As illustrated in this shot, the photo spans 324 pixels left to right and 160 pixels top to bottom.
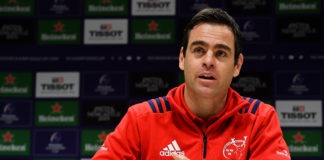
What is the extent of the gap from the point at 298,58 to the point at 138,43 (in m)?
1.37


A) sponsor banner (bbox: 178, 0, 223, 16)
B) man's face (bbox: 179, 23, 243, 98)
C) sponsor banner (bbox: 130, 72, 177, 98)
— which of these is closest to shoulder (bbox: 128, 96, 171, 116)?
man's face (bbox: 179, 23, 243, 98)

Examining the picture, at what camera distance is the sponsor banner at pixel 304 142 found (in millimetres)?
2625

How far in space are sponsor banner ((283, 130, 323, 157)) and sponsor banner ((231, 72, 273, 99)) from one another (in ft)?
1.23

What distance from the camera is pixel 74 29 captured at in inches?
112

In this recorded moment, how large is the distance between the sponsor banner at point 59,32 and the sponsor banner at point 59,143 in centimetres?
79

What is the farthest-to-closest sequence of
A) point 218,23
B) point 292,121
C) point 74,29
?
point 74,29
point 292,121
point 218,23

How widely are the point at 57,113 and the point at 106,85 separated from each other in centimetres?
50

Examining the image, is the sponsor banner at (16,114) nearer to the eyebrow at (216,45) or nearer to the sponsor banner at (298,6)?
the eyebrow at (216,45)

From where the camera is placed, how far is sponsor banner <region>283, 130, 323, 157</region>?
262 centimetres

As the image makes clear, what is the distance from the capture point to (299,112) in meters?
2.66

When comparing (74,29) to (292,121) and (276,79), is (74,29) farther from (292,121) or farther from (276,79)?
(292,121)

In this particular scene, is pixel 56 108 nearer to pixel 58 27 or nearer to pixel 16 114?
pixel 16 114

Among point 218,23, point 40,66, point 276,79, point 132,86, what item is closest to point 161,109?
point 218,23

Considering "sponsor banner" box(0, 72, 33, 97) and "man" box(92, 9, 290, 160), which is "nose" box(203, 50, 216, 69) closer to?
"man" box(92, 9, 290, 160)
